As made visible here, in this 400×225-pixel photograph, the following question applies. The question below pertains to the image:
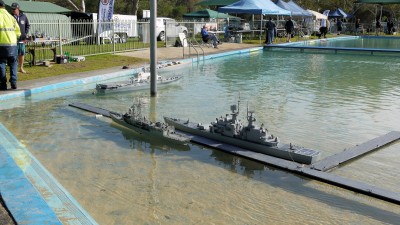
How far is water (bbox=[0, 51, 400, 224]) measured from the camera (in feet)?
14.4

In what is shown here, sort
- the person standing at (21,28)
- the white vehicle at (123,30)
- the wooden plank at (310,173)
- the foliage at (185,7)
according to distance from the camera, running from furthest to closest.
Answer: the foliage at (185,7), the white vehicle at (123,30), the person standing at (21,28), the wooden plank at (310,173)

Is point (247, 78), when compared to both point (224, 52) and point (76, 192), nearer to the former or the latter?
point (224, 52)

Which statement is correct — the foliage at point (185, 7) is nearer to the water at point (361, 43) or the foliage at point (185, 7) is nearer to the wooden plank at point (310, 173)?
the water at point (361, 43)

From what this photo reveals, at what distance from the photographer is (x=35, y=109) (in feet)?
29.1

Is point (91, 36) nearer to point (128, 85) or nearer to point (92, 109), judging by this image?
point (128, 85)

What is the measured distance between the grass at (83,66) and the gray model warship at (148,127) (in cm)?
566

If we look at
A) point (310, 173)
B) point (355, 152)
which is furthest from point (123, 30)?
point (310, 173)

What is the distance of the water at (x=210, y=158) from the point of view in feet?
14.4

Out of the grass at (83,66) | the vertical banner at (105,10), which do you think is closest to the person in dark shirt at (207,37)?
the vertical banner at (105,10)

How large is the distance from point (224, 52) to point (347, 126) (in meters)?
13.7

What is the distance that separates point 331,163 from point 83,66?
413 inches

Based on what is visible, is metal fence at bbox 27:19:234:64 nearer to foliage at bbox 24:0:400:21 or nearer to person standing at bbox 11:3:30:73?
person standing at bbox 11:3:30:73

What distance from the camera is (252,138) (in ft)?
19.6

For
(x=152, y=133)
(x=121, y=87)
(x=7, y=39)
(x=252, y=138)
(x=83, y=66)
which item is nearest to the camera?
(x=252, y=138)
